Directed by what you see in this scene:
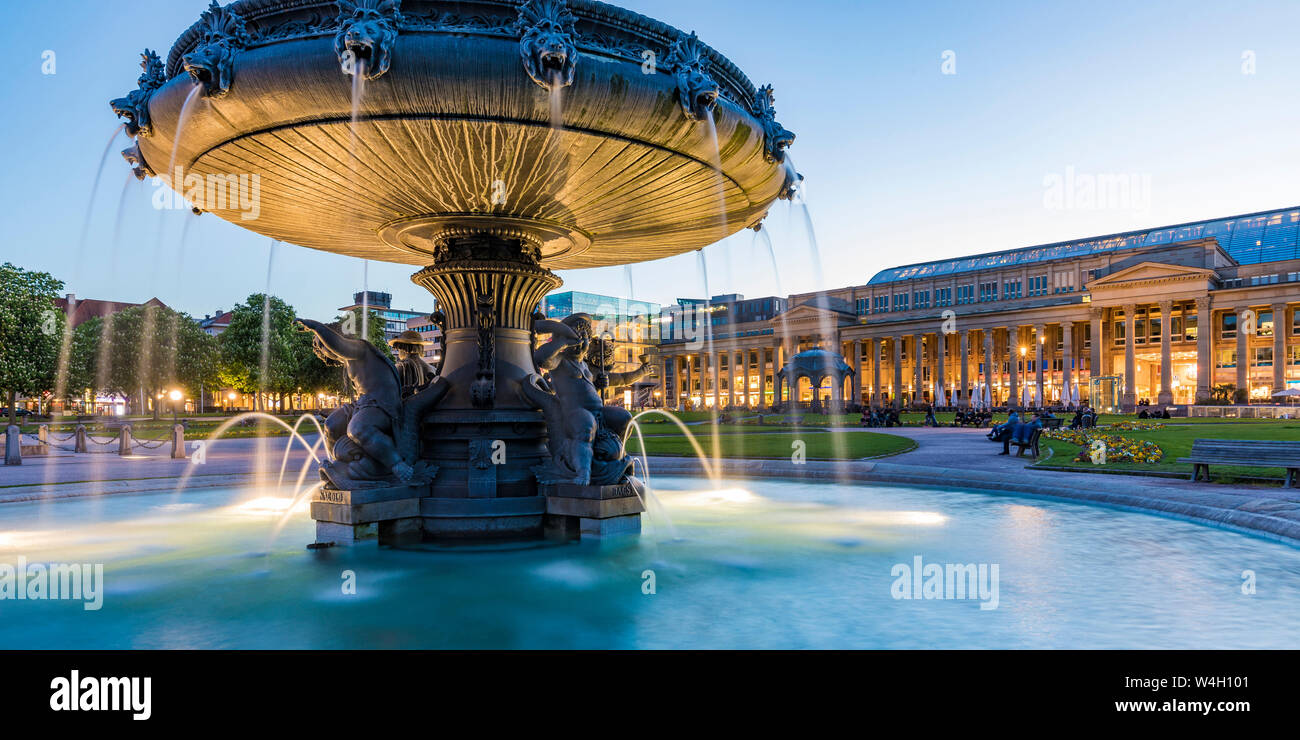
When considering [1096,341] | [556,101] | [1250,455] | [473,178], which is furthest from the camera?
[1096,341]

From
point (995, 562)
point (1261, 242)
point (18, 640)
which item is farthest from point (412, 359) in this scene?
point (1261, 242)

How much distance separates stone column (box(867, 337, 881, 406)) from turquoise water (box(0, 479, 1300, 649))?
9609cm

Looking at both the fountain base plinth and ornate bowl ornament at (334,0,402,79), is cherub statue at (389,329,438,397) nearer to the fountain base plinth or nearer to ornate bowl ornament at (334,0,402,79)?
the fountain base plinth

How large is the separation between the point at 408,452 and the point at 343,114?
3901mm

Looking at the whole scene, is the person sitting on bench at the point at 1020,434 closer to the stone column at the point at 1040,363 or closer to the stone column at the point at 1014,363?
the stone column at the point at 1014,363

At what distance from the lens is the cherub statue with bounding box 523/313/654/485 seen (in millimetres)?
8531

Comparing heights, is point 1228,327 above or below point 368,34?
above

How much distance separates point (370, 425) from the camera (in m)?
8.31

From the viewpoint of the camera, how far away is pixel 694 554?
7.65 meters

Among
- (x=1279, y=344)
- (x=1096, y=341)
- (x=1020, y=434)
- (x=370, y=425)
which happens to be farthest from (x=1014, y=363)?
(x=370, y=425)

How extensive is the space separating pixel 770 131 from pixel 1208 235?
98.9 meters

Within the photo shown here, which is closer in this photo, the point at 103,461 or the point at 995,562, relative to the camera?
the point at 995,562

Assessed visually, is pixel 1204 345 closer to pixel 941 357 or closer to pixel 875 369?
pixel 941 357
